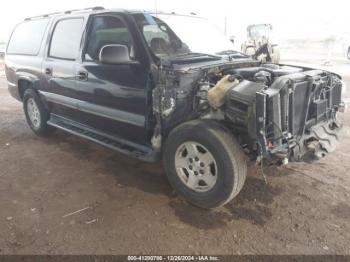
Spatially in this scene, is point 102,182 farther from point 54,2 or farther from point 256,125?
point 54,2

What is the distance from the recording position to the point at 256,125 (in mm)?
2969

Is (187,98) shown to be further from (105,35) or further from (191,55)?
(105,35)

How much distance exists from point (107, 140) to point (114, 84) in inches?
32.1

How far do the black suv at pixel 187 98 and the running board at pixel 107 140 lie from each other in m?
0.02

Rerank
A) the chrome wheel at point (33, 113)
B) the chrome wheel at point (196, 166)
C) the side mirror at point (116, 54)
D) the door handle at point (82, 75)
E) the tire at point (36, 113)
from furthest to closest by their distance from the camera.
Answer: the chrome wheel at point (33, 113) → the tire at point (36, 113) → the door handle at point (82, 75) → the side mirror at point (116, 54) → the chrome wheel at point (196, 166)

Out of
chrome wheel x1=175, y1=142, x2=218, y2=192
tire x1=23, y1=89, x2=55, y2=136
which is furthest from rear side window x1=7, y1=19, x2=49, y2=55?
chrome wheel x1=175, y1=142, x2=218, y2=192

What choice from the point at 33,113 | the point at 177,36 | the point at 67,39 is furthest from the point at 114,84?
the point at 33,113

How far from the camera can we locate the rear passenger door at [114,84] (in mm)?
3777

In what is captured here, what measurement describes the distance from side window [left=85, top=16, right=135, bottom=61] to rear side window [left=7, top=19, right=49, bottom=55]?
4.98 feet

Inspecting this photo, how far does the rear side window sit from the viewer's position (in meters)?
5.43

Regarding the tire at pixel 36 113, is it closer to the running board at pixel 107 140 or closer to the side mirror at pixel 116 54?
the running board at pixel 107 140

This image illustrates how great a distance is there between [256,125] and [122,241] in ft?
5.16

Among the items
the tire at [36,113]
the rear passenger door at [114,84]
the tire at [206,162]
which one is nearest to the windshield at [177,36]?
the rear passenger door at [114,84]

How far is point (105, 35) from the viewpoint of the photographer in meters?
4.13
